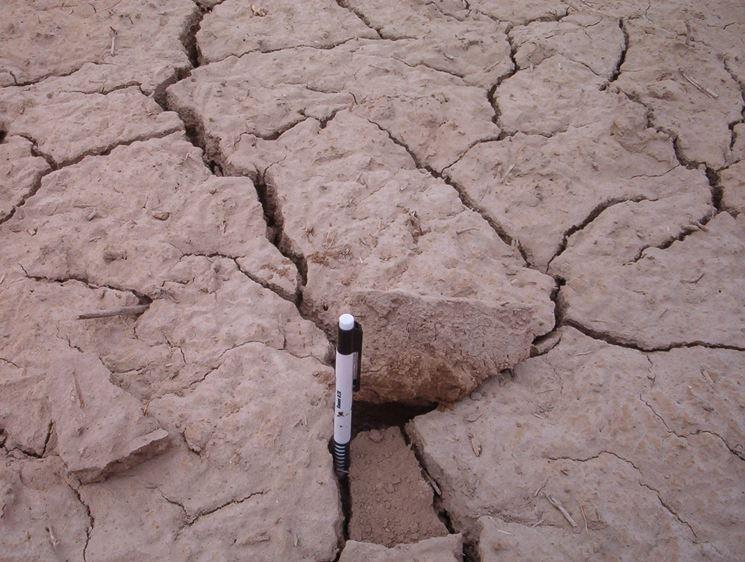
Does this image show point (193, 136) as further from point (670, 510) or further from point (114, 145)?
point (670, 510)

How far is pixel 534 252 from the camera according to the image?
2.56 m

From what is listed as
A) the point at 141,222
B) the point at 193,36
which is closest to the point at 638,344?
the point at 141,222

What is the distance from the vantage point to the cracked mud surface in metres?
1.80

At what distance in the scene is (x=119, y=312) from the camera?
222cm

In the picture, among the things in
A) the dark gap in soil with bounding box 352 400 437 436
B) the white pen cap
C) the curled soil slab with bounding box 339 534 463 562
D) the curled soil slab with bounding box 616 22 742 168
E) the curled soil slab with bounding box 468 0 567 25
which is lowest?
the dark gap in soil with bounding box 352 400 437 436

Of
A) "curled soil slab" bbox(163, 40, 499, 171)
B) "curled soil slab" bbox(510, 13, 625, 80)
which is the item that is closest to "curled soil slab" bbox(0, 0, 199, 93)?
"curled soil slab" bbox(163, 40, 499, 171)

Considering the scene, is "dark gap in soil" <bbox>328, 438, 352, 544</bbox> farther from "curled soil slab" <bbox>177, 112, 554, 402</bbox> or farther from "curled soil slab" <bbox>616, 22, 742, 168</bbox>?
"curled soil slab" <bbox>616, 22, 742, 168</bbox>

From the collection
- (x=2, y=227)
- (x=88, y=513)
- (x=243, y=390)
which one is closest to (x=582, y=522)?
(x=243, y=390)

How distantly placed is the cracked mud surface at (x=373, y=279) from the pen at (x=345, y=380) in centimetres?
6

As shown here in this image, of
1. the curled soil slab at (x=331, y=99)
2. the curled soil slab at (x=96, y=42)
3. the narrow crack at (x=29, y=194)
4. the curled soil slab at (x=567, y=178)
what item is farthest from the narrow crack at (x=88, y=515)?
the curled soil slab at (x=96, y=42)

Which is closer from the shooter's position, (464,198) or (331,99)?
(464,198)

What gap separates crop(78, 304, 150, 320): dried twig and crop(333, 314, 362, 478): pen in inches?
35.0

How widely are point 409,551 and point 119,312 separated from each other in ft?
4.25

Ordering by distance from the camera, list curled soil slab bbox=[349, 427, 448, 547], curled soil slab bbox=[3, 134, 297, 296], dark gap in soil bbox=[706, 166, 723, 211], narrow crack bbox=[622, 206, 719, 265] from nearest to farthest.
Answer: curled soil slab bbox=[349, 427, 448, 547], curled soil slab bbox=[3, 134, 297, 296], narrow crack bbox=[622, 206, 719, 265], dark gap in soil bbox=[706, 166, 723, 211]
